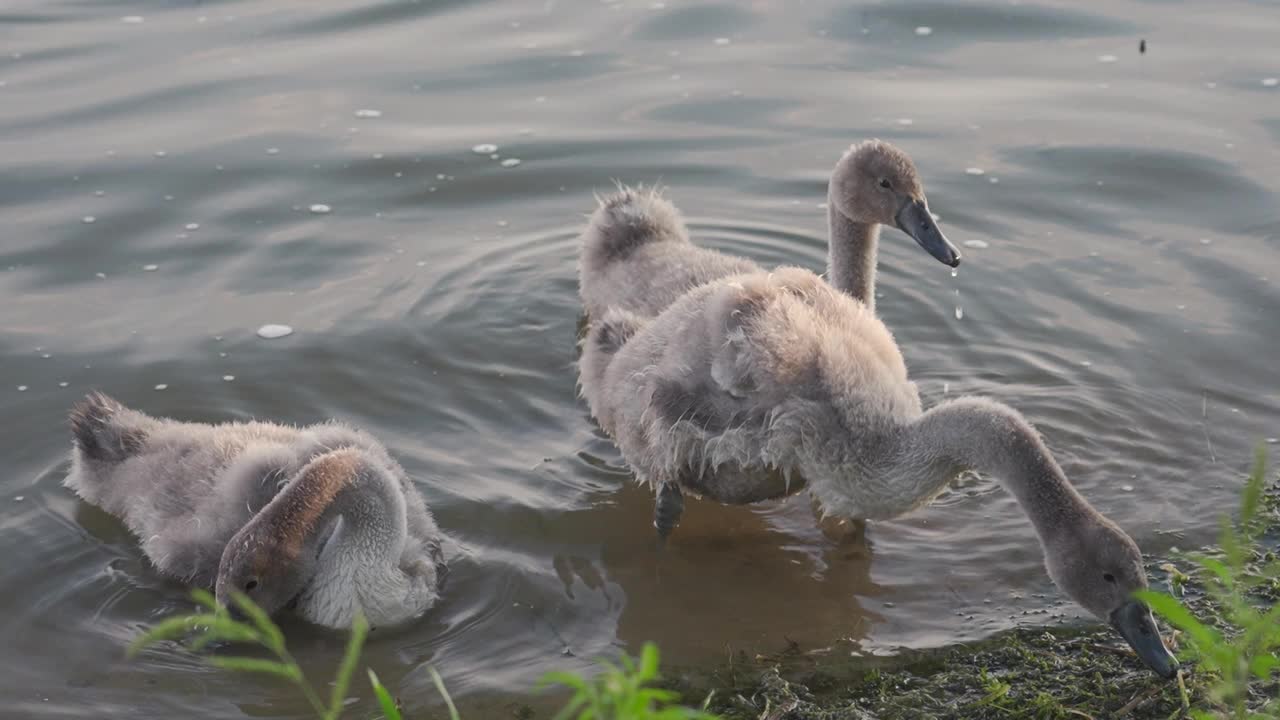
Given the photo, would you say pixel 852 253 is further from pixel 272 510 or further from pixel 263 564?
pixel 263 564

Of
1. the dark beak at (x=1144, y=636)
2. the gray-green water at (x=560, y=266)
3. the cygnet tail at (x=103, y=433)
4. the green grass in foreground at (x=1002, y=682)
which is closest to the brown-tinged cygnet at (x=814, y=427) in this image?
the dark beak at (x=1144, y=636)

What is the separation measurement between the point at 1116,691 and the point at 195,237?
620cm

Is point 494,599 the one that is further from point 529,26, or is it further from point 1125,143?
point 529,26

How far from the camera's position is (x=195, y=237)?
9.19m

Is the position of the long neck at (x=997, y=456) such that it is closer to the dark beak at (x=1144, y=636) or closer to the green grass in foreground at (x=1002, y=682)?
the dark beak at (x=1144, y=636)

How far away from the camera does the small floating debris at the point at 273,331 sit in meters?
8.09

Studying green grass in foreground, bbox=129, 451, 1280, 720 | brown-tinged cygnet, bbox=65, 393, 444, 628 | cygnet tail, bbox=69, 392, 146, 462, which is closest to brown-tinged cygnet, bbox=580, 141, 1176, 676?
green grass in foreground, bbox=129, 451, 1280, 720

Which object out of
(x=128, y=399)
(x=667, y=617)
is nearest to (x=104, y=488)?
(x=128, y=399)

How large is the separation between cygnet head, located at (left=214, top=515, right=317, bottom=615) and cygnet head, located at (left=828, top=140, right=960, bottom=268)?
3.14 meters

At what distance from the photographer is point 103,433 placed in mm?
6613

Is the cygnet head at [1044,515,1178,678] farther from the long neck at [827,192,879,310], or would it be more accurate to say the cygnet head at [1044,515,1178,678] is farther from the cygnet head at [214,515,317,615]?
the cygnet head at [214,515,317,615]

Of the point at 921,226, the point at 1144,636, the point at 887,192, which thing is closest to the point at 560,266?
the point at 887,192

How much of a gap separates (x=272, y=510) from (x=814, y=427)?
82.3 inches

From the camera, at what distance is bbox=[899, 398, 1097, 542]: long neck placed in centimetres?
533
